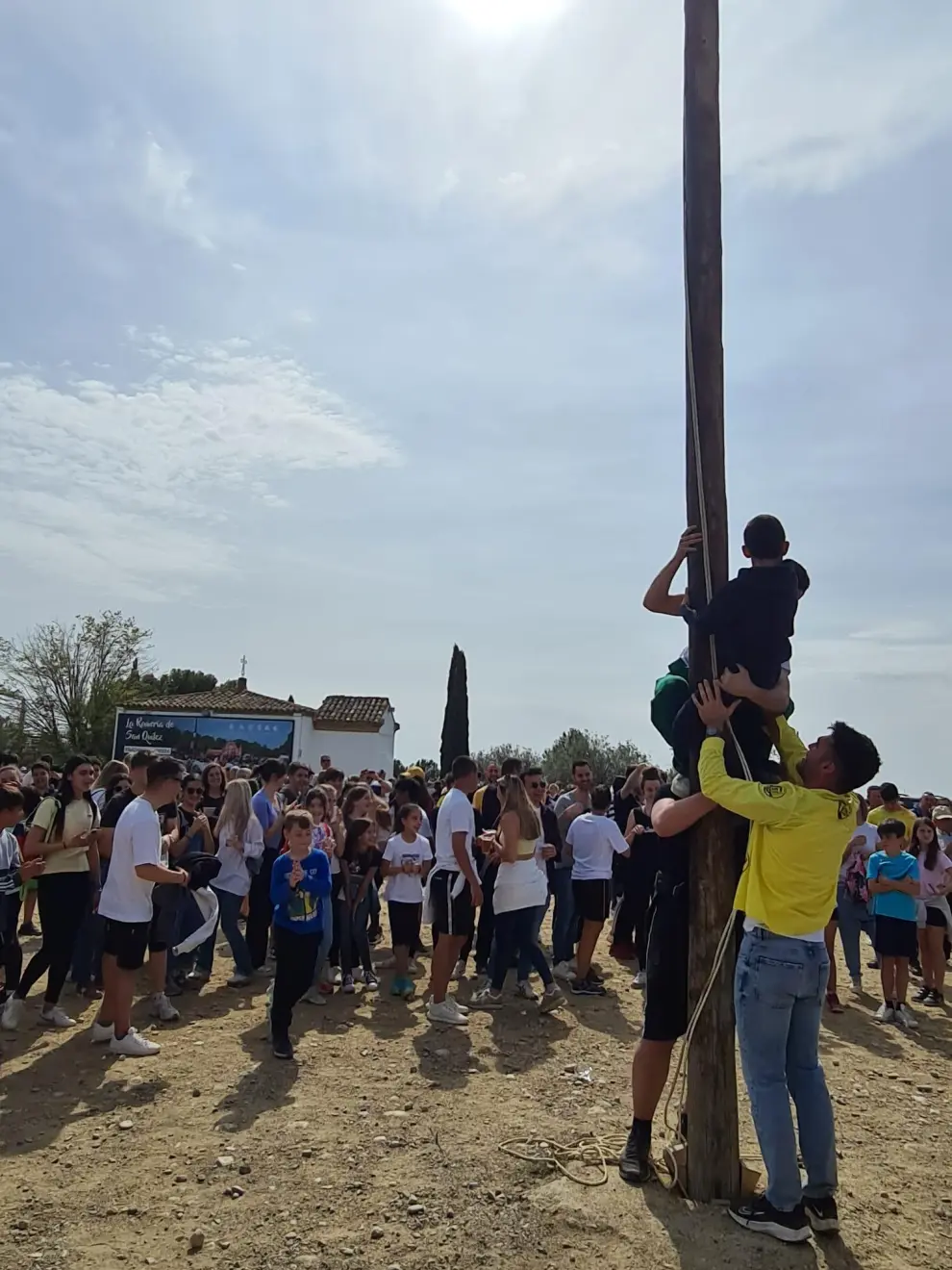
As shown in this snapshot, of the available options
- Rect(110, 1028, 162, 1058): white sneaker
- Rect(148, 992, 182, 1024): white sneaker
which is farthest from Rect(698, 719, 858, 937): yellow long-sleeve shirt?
Rect(148, 992, 182, 1024): white sneaker

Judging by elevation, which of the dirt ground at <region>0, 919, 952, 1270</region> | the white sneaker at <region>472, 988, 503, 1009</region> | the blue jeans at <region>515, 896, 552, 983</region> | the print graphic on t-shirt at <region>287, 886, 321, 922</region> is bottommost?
the dirt ground at <region>0, 919, 952, 1270</region>

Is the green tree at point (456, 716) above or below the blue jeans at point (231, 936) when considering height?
above

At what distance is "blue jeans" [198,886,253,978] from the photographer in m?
8.88

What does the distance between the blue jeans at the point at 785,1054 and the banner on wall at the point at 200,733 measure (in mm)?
35850

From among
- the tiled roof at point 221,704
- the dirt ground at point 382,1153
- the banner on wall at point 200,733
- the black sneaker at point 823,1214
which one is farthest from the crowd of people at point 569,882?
the tiled roof at point 221,704

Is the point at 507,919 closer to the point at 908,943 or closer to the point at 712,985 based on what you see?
the point at 908,943

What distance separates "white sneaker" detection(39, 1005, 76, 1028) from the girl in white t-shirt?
2.79 m

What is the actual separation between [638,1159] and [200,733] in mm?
36677

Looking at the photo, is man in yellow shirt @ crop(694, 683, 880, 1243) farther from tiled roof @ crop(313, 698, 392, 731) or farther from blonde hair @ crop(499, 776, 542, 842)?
tiled roof @ crop(313, 698, 392, 731)

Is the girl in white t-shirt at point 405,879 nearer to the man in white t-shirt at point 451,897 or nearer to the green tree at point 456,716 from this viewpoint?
the man in white t-shirt at point 451,897

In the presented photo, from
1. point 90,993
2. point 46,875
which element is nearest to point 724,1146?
point 46,875

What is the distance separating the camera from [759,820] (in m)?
3.87

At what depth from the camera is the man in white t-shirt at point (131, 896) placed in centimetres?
658

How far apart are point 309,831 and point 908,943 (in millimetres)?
5624
